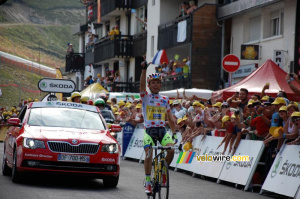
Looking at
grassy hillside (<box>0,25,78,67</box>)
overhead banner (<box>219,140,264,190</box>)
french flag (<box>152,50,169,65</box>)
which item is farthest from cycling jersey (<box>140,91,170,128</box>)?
grassy hillside (<box>0,25,78,67</box>)

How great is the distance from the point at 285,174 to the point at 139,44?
36399 millimetres

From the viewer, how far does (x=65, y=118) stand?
618 inches

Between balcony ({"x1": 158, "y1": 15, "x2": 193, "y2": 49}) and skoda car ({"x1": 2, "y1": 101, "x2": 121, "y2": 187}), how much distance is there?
70.4ft

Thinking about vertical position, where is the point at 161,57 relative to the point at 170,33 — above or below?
below

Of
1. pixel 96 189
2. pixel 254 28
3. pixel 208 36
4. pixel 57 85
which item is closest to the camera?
pixel 96 189

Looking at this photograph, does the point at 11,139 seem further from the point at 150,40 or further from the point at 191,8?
the point at 150,40

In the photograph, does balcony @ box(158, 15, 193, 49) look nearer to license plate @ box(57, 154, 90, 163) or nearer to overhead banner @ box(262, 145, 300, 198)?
overhead banner @ box(262, 145, 300, 198)

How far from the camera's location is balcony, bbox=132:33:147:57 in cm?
4843

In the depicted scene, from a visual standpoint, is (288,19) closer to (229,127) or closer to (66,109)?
(229,127)

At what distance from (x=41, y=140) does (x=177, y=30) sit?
24.9 meters

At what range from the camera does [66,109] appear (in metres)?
16.1

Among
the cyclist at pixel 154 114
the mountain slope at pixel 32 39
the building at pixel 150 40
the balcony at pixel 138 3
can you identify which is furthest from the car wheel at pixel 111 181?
the mountain slope at pixel 32 39

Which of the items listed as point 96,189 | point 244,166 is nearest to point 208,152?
point 244,166

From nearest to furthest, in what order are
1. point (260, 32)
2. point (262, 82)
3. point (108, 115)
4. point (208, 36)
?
point (108, 115) < point (262, 82) < point (260, 32) < point (208, 36)
